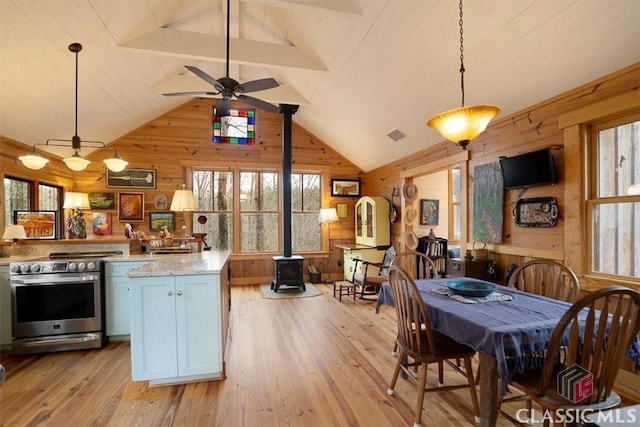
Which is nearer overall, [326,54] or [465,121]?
[465,121]

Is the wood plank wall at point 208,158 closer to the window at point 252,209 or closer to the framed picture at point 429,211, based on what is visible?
the window at point 252,209

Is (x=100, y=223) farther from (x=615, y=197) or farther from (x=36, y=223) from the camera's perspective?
(x=615, y=197)

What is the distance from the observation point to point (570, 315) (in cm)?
→ 137

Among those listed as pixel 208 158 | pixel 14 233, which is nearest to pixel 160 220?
pixel 208 158

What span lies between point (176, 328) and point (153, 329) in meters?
0.16

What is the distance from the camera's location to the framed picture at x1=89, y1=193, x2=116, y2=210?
18.6ft

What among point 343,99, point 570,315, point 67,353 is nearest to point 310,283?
point 343,99

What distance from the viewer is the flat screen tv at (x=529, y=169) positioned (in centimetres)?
280

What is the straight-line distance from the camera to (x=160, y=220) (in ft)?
19.5

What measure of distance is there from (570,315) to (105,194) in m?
6.77

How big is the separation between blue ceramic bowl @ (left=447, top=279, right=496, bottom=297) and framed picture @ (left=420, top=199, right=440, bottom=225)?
3.45 m

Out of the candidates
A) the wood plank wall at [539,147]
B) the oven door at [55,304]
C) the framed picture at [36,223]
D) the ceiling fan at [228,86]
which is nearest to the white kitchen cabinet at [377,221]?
the wood plank wall at [539,147]

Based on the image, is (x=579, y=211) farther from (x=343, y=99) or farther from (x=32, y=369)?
(x=32, y=369)

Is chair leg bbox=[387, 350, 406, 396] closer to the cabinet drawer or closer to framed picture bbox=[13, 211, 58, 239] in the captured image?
the cabinet drawer
